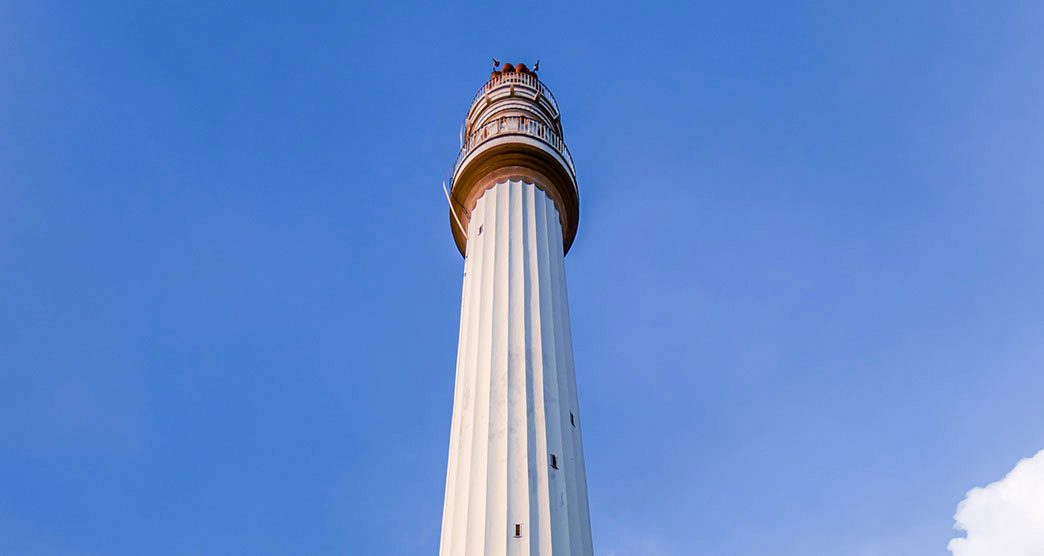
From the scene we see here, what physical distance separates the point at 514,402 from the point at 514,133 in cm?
968

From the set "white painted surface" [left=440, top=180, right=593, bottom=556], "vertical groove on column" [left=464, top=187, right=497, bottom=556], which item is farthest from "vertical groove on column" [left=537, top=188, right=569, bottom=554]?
"vertical groove on column" [left=464, top=187, right=497, bottom=556]

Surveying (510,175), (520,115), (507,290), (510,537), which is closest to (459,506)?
(510,537)

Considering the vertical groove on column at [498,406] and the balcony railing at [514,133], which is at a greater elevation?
the balcony railing at [514,133]

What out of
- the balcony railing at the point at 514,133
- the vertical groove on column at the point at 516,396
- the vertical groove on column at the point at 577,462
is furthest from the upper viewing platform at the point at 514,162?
the vertical groove on column at the point at 577,462

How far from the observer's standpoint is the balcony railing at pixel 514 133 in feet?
86.0

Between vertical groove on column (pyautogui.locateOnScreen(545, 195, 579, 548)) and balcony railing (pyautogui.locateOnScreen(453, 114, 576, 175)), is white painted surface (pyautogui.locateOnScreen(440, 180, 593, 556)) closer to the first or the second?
vertical groove on column (pyautogui.locateOnScreen(545, 195, 579, 548))

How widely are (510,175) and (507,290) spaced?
4883 millimetres

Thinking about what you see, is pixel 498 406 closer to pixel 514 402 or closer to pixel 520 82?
pixel 514 402

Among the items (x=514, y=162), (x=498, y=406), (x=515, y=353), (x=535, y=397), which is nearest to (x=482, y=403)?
(x=498, y=406)

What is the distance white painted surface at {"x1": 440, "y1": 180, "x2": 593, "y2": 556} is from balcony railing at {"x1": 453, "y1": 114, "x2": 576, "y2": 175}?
7.76 ft

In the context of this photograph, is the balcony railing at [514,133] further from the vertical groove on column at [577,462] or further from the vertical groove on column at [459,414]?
the vertical groove on column at [577,462]

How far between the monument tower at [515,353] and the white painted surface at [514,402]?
27mm

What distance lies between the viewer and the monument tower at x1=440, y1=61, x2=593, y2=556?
1739 cm

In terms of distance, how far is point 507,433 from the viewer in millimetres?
18547
